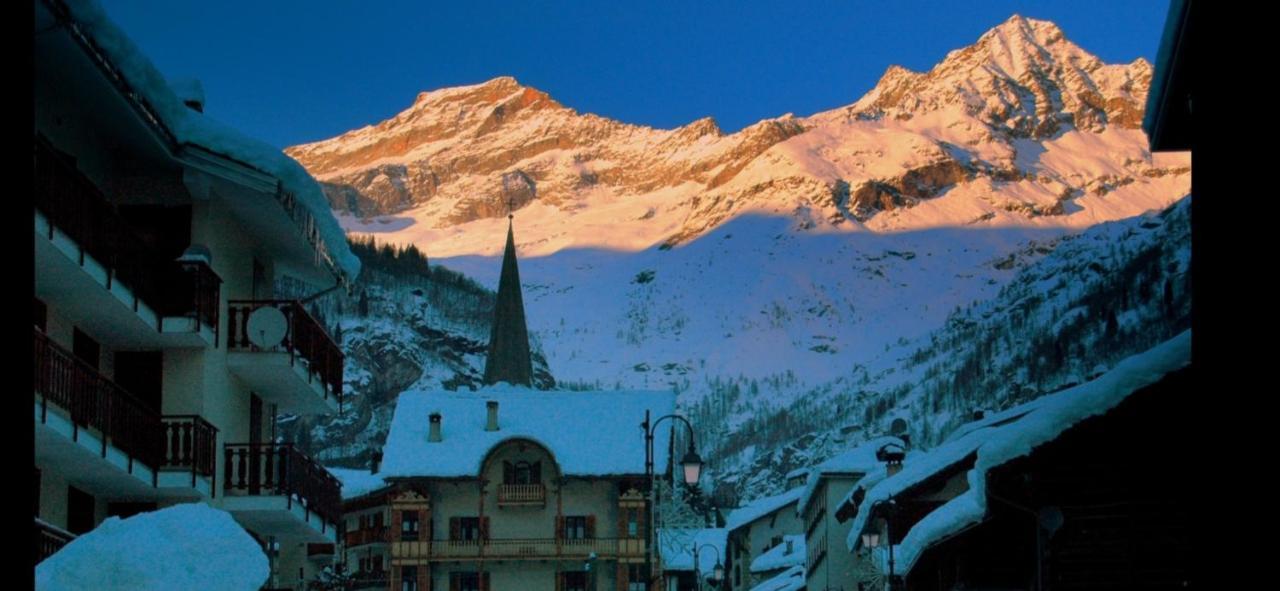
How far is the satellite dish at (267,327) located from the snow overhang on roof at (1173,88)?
1431 centimetres

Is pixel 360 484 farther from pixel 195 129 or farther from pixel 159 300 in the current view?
pixel 195 129

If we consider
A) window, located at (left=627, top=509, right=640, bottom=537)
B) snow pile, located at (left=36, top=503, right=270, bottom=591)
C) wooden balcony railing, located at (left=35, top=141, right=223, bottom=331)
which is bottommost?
snow pile, located at (left=36, top=503, right=270, bottom=591)

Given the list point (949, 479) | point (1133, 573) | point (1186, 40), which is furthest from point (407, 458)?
point (1186, 40)

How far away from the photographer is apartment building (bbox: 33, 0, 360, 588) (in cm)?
1866

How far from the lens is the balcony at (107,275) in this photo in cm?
1816

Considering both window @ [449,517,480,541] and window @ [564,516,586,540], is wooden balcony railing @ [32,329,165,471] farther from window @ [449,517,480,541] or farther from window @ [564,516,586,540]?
window @ [449,517,480,541]

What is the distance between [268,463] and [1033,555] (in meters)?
11.3

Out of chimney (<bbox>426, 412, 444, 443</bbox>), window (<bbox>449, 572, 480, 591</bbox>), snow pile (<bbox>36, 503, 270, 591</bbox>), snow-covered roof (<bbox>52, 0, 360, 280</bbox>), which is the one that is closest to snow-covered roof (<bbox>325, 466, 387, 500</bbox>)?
chimney (<bbox>426, 412, 444, 443</bbox>)

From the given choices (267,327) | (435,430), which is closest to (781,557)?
(435,430)

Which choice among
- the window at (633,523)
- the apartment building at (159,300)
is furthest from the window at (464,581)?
the apartment building at (159,300)

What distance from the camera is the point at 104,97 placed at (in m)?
19.9

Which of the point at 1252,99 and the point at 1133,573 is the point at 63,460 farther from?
the point at 1252,99

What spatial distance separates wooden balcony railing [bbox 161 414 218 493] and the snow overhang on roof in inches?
526

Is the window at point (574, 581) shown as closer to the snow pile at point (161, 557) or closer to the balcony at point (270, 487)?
the balcony at point (270, 487)
